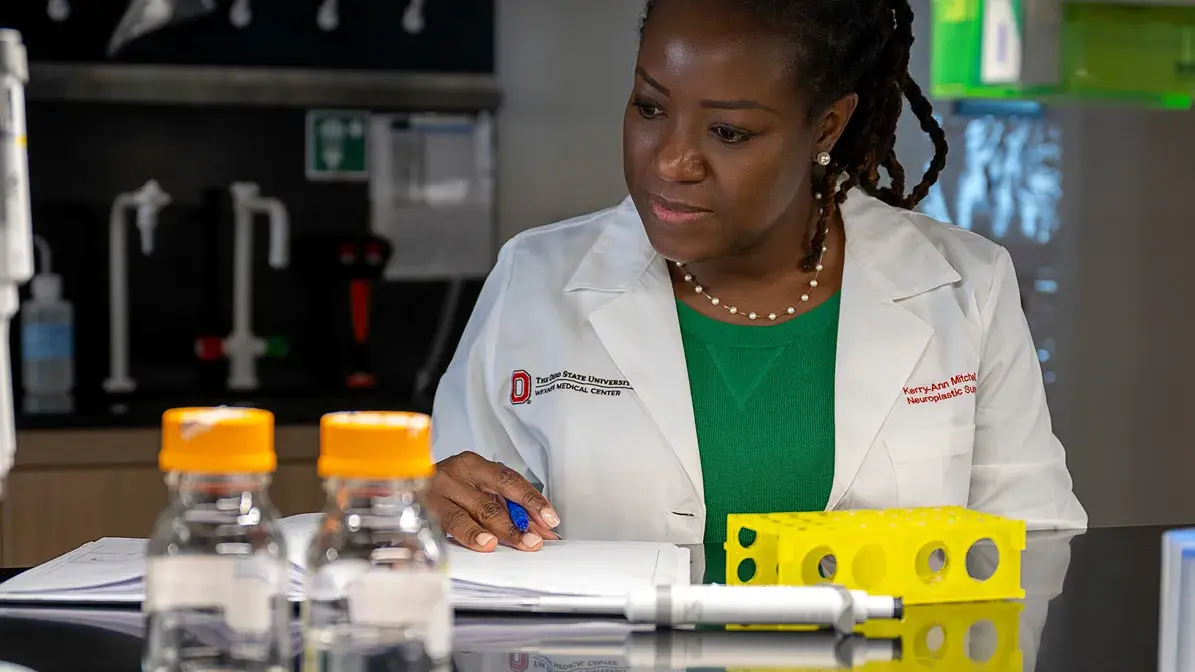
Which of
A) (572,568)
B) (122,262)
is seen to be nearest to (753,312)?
(572,568)

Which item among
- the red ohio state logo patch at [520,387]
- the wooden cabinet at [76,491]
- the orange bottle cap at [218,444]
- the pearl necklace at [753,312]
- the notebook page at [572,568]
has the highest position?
the pearl necklace at [753,312]

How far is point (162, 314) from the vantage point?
3547 mm

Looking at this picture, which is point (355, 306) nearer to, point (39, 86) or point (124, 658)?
point (39, 86)

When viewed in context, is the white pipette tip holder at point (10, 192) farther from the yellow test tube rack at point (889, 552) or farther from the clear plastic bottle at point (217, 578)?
the yellow test tube rack at point (889, 552)

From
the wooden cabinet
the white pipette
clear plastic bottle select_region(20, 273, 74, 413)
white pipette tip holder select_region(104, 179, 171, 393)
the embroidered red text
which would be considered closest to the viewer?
the white pipette

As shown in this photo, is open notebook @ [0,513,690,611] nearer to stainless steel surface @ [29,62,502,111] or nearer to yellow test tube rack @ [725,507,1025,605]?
yellow test tube rack @ [725,507,1025,605]

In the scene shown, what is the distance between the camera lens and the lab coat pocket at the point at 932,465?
5.46 feet

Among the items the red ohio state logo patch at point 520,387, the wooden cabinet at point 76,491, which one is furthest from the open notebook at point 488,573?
the wooden cabinet at point 76,491

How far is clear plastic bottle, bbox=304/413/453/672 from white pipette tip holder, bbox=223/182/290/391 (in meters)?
2.76

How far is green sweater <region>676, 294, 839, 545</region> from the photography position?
167cm

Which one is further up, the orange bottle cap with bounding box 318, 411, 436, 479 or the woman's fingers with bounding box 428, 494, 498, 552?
the orange bottle cap with bounding box 318, 411, 436, 479

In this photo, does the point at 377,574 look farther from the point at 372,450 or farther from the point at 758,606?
the point at 758,606

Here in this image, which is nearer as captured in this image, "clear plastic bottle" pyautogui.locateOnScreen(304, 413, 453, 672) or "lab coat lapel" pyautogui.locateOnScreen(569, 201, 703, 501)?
"clear plastic bottle" pyautogui.locateOnScreen(304, 413, 453, 672)

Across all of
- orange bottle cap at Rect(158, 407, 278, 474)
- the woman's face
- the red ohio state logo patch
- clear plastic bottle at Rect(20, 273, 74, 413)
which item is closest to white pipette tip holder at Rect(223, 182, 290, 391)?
clear plastic bottle at Rect(20, 273, 74, 413)
